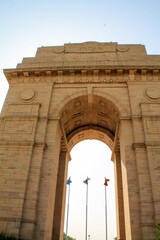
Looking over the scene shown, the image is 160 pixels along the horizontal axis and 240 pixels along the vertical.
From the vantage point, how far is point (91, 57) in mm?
21766

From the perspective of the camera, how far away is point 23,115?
16578 millimetres

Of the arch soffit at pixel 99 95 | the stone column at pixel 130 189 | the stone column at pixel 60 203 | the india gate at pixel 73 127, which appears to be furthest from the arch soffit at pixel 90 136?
the stone column at pixel 130 189

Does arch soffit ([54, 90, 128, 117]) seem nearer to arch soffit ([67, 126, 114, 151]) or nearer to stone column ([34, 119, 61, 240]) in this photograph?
stone column ([34, 119, 61, 240])

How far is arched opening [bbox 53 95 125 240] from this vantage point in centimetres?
1798

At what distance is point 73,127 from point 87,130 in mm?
1933

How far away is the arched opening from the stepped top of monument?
12.0ft

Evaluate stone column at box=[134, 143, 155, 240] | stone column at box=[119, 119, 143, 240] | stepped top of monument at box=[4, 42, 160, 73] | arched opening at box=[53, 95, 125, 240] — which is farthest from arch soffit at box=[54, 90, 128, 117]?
stone column at box=[134, 143, 155, 240]

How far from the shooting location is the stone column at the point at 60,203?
17797mm

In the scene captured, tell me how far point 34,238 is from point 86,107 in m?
12.1

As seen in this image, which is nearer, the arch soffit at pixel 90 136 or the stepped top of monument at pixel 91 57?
the stepped top of monument at pixel 91 57

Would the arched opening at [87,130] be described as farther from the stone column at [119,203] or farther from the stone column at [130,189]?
the stone column at [130,189]

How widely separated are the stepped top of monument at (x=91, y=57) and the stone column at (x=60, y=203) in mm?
Answer: 9848

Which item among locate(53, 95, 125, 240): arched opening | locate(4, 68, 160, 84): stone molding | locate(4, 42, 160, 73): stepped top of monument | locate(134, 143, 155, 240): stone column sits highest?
locate(4, 42, 160, 73): stepped top of monument

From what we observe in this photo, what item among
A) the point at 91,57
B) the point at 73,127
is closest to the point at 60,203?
the point at 73,127
